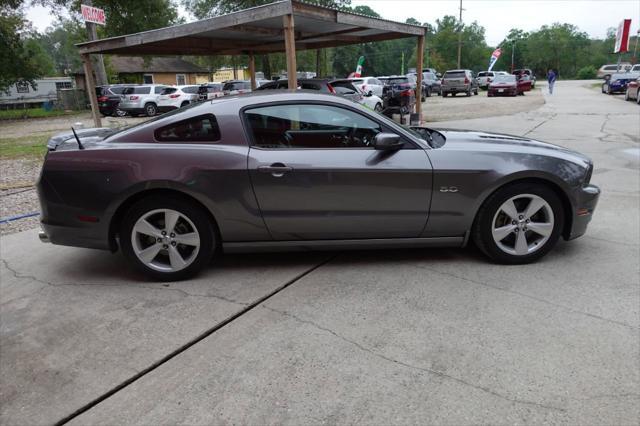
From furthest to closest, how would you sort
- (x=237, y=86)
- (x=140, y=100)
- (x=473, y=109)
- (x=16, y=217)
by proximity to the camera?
1. (x=237, y=86)
2. (x=140, y=100)
3. (x=473, y=109)
4. (x=16, y=217)

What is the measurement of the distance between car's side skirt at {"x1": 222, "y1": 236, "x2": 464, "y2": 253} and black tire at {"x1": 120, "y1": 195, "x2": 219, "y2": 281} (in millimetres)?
171

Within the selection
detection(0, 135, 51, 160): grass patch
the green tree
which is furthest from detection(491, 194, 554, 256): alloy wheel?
the green tree

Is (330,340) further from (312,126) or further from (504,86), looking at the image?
(504,86)

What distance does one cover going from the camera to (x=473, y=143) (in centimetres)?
383

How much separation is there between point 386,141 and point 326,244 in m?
0.96

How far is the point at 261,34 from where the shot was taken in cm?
1092

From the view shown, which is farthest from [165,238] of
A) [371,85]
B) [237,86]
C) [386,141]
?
[237,86]

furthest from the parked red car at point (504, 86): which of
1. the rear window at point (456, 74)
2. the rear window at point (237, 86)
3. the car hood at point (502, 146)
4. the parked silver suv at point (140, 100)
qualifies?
the car hood at point (502, 146)

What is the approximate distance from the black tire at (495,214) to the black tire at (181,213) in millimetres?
2198

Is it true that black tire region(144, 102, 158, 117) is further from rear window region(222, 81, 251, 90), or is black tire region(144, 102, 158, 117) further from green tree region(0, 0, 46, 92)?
green tree region(0, 0, 46, 92)

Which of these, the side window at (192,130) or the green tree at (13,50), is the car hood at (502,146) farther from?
the green tree at (13,50)

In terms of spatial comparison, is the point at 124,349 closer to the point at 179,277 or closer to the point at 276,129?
the point at 179,277

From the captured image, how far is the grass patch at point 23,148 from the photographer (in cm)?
1077

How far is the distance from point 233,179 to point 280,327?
4.02ft
